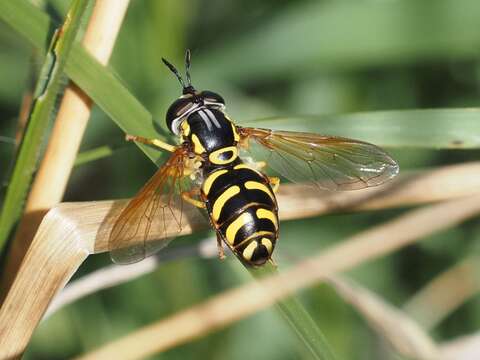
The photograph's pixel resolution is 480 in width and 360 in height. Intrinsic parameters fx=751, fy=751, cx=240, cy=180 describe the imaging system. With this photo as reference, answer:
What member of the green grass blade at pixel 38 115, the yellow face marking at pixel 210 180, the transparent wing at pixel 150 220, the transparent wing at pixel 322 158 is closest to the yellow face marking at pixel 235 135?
the transparent wing at pixel 322 158

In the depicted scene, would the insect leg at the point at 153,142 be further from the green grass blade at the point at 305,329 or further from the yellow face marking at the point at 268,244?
the green grass blade at the point at 305,329

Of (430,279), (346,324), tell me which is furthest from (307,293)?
(430,279)

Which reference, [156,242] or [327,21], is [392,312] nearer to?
[156,242]

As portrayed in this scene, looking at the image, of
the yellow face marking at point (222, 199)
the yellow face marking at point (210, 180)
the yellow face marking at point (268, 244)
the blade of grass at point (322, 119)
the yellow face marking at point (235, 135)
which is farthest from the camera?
the yellow face marking at point (235, 135)

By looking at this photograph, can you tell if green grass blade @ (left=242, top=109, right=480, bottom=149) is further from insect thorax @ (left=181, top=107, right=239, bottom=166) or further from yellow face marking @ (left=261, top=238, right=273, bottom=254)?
yellow face marking @ (left=261, top=238, right=273, bottom=254)

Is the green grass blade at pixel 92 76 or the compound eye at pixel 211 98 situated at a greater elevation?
the green grass blade at pixel 92 76

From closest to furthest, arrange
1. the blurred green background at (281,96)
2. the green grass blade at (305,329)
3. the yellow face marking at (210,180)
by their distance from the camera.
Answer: the green grass blade at (305,329) < the yellow face marking at (210,180) < the blurred green background at (281,96)

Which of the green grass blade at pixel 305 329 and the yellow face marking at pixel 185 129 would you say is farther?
the yellow face marking at pixel 185 129

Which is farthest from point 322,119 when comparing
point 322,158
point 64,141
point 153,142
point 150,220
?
point 64,141
